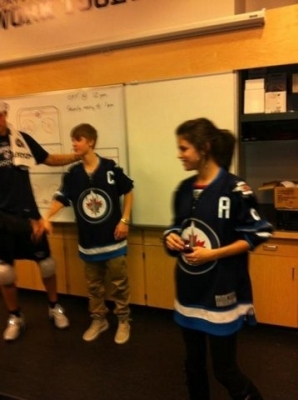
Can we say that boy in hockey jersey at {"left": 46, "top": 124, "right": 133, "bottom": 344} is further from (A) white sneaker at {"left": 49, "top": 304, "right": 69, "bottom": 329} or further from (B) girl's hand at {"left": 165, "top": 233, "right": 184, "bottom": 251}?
(B) girl's hand at {"left": 165, "top": 233, "right": 184, "bottom": 251}

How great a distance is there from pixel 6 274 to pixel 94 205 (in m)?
0.75

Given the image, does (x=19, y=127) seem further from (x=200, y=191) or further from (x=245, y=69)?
(x=200, y=191)

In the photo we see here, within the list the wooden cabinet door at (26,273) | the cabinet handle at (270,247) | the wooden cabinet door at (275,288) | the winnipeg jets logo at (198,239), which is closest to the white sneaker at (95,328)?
the wooden cabinet door at (26,273)

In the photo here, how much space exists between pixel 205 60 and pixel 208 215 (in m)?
1.31

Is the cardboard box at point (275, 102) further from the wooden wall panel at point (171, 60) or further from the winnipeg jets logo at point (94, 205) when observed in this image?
the winnipeg jets logo at point (94, 205)

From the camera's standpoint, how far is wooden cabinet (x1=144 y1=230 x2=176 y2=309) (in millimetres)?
2568

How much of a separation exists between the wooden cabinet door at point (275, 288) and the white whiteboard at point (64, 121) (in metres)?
1.13

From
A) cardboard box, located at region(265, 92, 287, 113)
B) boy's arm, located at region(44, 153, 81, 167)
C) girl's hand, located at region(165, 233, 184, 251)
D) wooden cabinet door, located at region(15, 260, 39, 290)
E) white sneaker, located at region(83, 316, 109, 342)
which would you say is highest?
cardboard box, located at region(265, 92, 287, 113)

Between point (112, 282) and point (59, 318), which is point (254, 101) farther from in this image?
point (59, 318)

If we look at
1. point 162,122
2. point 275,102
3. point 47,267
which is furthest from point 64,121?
point 275,102

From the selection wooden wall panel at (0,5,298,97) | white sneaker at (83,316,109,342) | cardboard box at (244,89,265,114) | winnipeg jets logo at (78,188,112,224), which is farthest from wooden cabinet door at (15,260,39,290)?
cardboard box at (244,89,265,114)

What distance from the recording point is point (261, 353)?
2.15 m

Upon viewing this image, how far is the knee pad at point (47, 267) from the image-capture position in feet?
7.95

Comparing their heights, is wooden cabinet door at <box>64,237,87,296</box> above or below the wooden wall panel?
below
